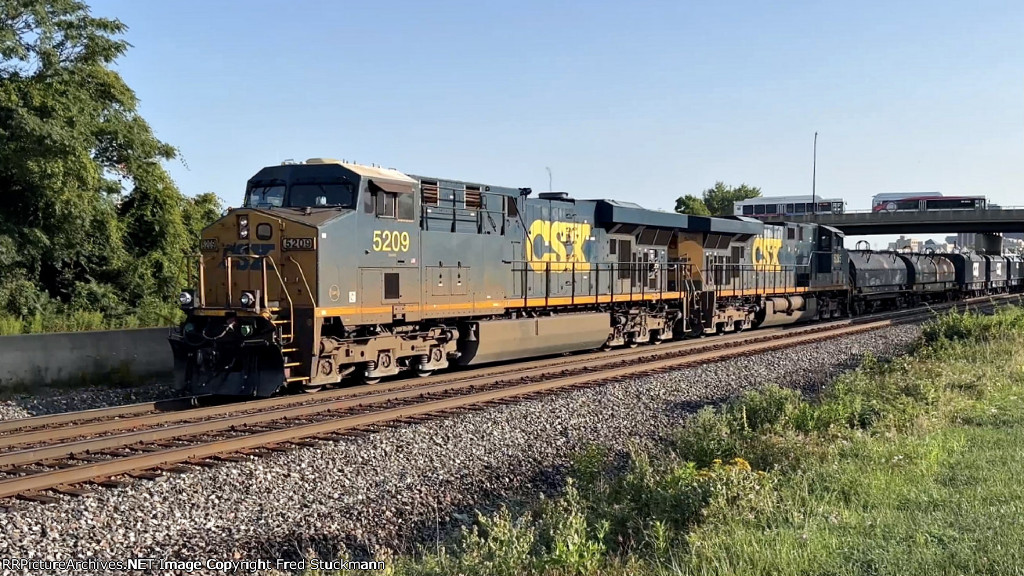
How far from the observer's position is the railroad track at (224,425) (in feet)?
23.9

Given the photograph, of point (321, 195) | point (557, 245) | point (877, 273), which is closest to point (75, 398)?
point (321, 195)

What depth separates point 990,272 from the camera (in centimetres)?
4609

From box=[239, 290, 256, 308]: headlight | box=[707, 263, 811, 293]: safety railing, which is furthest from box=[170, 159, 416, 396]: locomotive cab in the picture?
box=[707, 263, 811, 293]: safety railing

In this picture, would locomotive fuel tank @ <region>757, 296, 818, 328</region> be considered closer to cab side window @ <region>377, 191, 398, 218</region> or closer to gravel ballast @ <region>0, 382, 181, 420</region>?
cab side window @ <region>377, 191, 398, 218</region>

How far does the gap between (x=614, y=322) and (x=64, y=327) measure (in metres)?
11.7

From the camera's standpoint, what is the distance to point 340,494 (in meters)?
7.03

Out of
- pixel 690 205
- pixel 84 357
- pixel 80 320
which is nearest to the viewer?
pixel 84 357

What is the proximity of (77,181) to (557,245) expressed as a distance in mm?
10699

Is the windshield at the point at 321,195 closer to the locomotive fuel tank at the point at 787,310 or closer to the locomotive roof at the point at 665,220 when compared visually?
the locomotive roof at the point at 665,220

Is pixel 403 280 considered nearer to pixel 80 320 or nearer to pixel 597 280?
pixel 597 280

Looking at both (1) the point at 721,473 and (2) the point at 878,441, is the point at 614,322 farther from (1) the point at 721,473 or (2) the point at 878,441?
(1) the point at 721,473

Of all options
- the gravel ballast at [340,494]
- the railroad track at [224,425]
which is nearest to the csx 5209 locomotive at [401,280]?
the railroad track at [224,425]

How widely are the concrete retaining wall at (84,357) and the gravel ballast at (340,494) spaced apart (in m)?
6.33

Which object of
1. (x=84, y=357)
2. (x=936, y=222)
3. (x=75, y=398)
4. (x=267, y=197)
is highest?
(x=936, y=222)
